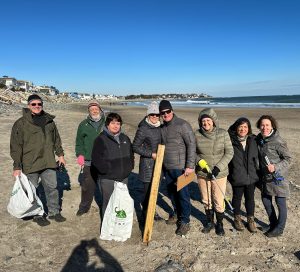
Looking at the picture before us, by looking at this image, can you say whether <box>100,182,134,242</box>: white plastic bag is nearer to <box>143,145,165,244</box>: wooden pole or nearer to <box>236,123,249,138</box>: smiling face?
<box>143,145,165,244</box>: wooden pole

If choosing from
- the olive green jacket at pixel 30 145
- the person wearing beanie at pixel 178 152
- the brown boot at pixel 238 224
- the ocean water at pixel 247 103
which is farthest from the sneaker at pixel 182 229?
the ocean water at pixel 247 103

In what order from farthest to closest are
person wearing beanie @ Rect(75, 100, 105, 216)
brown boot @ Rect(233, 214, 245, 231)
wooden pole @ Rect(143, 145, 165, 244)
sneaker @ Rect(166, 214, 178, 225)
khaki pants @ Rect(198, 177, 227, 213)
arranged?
person wearing beanie @ Rect(75, 100, 105, 216), sneaker @ Rect(166, 214, 178, 225), brown boot @ Rect(233, 214, 245, 231), khaki pants @ Rect(198, 177, 227, 213), wooden pole @ Rect(143, 145, 165, 244)

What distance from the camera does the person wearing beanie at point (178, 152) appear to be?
4.57 m

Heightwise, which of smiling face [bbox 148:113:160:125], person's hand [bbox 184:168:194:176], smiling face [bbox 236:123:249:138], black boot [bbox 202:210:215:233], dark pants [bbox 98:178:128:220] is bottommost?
black boot [bbox 202:210:215:233]

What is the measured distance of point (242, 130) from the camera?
4621 millimetres

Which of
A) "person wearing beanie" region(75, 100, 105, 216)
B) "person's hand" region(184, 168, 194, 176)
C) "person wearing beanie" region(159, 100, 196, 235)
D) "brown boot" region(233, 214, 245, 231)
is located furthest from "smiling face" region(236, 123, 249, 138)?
"person wearing beanie" region(75, 100, 105, 216)

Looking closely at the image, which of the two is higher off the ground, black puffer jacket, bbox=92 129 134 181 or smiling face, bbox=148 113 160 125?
smiling face, bbox=148 113 160 125

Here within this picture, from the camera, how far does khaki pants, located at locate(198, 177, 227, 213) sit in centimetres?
475

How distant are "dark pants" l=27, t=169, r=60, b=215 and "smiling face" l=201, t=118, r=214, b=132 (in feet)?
8.49

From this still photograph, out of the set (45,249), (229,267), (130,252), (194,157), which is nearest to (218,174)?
(194,157)

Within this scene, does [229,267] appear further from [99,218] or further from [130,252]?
[99,218]

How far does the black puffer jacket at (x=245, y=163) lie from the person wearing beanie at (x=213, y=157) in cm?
16

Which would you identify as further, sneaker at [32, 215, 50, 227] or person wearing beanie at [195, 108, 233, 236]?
sneaker at [32, 215, 50, 227]

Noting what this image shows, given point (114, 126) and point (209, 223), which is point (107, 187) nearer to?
point (114, 126)
